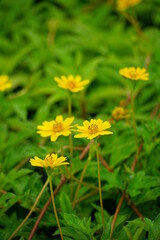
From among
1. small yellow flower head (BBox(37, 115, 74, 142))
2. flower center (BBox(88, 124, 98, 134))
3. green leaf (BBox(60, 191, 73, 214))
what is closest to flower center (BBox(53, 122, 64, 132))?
small yellow flower head (BBox(37, 115, 74, 142))

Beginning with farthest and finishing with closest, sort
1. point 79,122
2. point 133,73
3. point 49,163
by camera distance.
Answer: point 79,122
point 133,73
point 49,163

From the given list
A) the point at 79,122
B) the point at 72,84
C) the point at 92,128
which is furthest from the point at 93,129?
the point at 79,122

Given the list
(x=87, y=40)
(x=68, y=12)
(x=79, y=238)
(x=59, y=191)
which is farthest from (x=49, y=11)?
(x=79, y=238)

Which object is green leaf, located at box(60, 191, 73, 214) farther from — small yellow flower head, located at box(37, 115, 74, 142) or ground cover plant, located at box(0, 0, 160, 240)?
small yellow flower head, located at box(37, 115, 74, 142)

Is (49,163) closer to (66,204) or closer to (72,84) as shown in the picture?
(66,204)

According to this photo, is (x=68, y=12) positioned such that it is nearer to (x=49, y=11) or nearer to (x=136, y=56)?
(x=49, y=11)

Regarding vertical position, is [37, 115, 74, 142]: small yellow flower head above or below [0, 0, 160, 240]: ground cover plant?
above

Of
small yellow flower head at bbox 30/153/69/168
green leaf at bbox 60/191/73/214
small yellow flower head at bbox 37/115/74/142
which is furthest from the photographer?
green leaf at bbox 60/191/73/214

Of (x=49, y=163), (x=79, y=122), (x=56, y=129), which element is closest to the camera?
(x=49, y=163)

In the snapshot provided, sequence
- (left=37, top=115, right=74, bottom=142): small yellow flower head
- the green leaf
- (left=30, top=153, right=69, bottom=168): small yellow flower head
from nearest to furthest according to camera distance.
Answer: (left=30, top=153, right=69, bottom=168): small yellow flower head
(left=37, top=115, right=74, bottom=142): small yellow flower head
the green leaf
